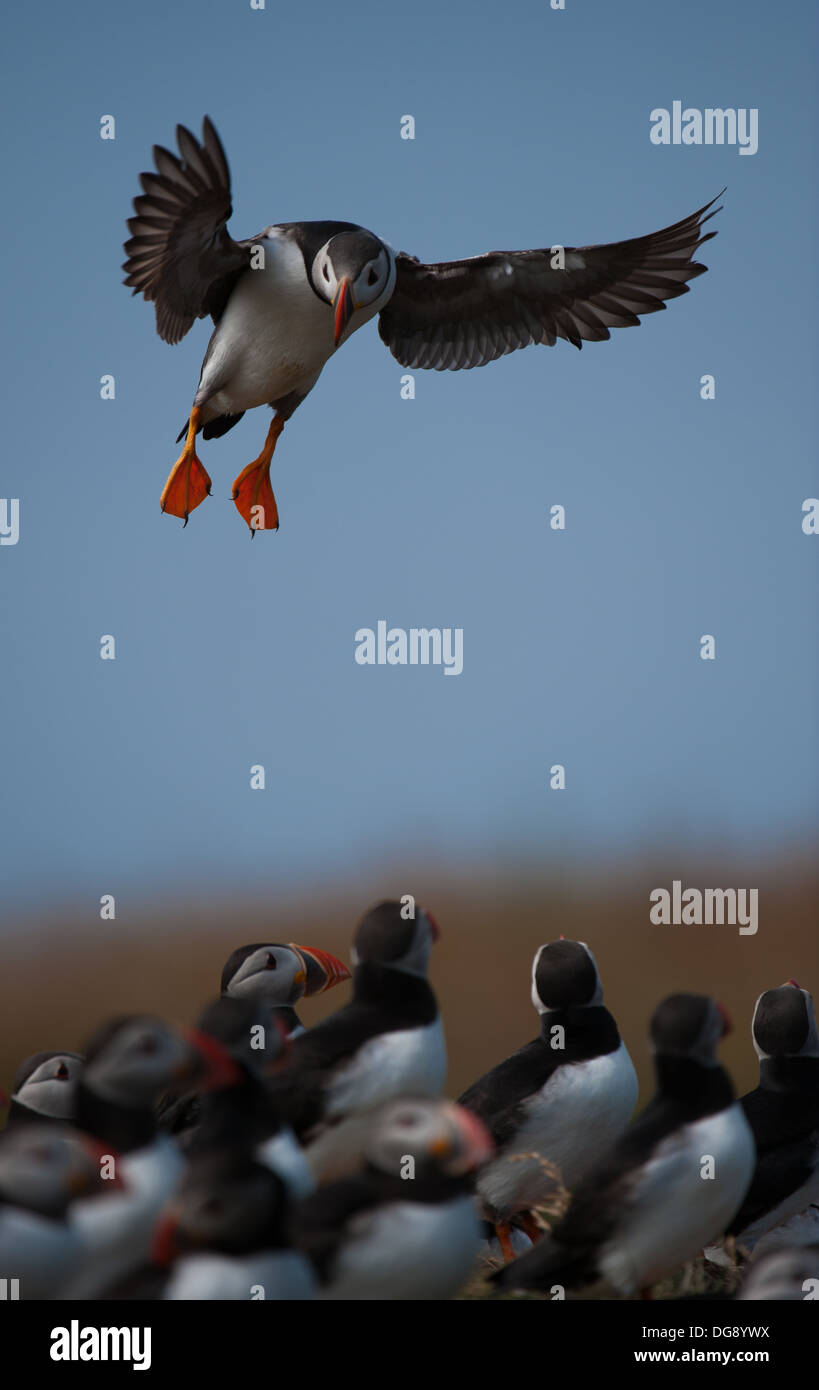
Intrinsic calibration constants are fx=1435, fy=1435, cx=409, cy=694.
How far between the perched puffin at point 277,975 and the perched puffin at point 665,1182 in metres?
1.59

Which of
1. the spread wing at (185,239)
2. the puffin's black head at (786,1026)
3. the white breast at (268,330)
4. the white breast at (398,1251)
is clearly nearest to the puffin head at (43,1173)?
the white breast at (398,1251)

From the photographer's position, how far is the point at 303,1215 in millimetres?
3127

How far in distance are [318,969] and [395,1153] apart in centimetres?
206

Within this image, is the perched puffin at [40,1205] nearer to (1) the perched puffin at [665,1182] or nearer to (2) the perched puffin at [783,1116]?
(1) the perched puffin at [665,1182]

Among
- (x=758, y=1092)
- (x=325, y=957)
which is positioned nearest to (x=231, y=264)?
(x=325, y=957)

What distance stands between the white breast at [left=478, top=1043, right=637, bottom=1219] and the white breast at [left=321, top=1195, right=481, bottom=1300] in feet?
4.92

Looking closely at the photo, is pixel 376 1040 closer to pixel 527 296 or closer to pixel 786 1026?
pixel 786 1026

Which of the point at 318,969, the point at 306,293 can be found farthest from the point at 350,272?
the point at 318,969

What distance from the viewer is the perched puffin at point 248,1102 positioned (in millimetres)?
3193

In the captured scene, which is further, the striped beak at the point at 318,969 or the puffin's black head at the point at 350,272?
the puffin's black head at the point at 350,272
